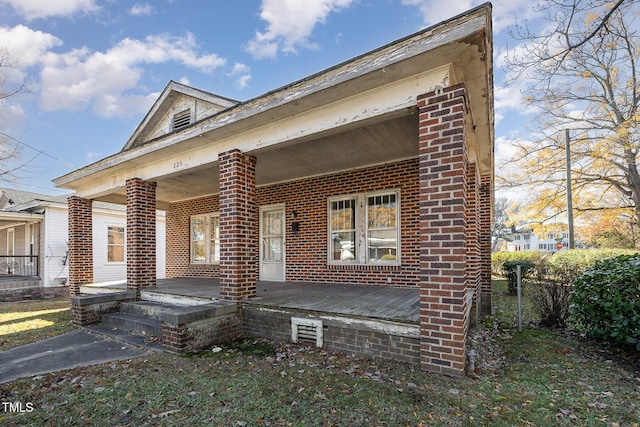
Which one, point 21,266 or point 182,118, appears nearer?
point 182,118

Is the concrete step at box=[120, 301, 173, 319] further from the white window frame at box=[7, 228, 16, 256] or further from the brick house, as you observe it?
the white window frame at box=[7, 228, 16, 256]

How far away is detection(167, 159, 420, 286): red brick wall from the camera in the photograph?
681cm

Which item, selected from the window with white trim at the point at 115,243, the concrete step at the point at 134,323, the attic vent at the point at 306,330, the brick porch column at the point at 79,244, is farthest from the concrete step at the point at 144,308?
the window with white trim at the point at 115,243

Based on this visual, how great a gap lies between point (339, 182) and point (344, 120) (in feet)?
11.9

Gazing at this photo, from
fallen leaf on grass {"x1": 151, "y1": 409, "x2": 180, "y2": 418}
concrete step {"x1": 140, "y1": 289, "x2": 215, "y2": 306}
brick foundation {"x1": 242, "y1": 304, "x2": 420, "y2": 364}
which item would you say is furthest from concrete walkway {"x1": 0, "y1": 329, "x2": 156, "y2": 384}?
fallen leaf on grass {"x1": 151, "y1": 409, "x2": 180, "y2": 418}

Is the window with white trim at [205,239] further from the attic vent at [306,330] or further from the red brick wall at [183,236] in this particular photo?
the attic vent at [306,330]

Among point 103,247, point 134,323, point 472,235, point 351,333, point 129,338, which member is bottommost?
point 129,338

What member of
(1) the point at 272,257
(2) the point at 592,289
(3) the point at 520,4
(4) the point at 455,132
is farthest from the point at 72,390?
(3) the point at 520,4

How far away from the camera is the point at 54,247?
40.8 ft

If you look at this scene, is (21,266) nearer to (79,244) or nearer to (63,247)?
(63,247)

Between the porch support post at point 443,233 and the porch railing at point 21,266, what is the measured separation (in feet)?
51.9

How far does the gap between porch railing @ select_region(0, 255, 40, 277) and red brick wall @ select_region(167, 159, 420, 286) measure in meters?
9.29

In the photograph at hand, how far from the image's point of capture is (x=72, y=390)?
3.29m

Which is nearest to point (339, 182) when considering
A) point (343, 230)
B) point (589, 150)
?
point (343, 230)
